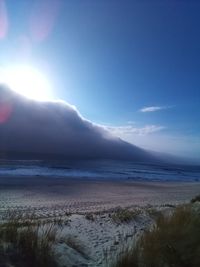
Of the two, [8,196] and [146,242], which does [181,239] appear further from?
[8,196]

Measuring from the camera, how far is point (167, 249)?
206 inches

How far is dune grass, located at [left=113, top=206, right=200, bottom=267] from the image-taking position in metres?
4.96

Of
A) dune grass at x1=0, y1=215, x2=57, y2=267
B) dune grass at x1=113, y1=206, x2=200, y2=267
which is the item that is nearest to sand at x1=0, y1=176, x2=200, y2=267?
dune grass at x1=0, y1=215, x2=57, y2=267

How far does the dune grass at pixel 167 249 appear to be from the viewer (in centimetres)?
496

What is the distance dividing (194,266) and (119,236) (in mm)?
3705

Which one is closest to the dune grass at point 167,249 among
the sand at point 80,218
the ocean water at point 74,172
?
the sand at point 80,218

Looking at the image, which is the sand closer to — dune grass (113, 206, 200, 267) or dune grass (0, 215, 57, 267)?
dune grass (0, 215, 57, 267)

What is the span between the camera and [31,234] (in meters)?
5.04

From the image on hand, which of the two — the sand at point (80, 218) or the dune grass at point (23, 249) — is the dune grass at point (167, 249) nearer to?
the sand at point (80, 218)

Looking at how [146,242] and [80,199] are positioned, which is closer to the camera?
[146,242]

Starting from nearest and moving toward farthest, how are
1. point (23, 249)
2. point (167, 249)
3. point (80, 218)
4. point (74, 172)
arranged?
point (23, 249)
point (167, 249)
point (80, 218)
point (74, 172)

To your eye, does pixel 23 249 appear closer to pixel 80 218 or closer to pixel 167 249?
pixel 167 249

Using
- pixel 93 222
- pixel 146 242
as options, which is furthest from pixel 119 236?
pixel 146 242

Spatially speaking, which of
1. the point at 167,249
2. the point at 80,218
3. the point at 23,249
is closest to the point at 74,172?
the point at 80,218
